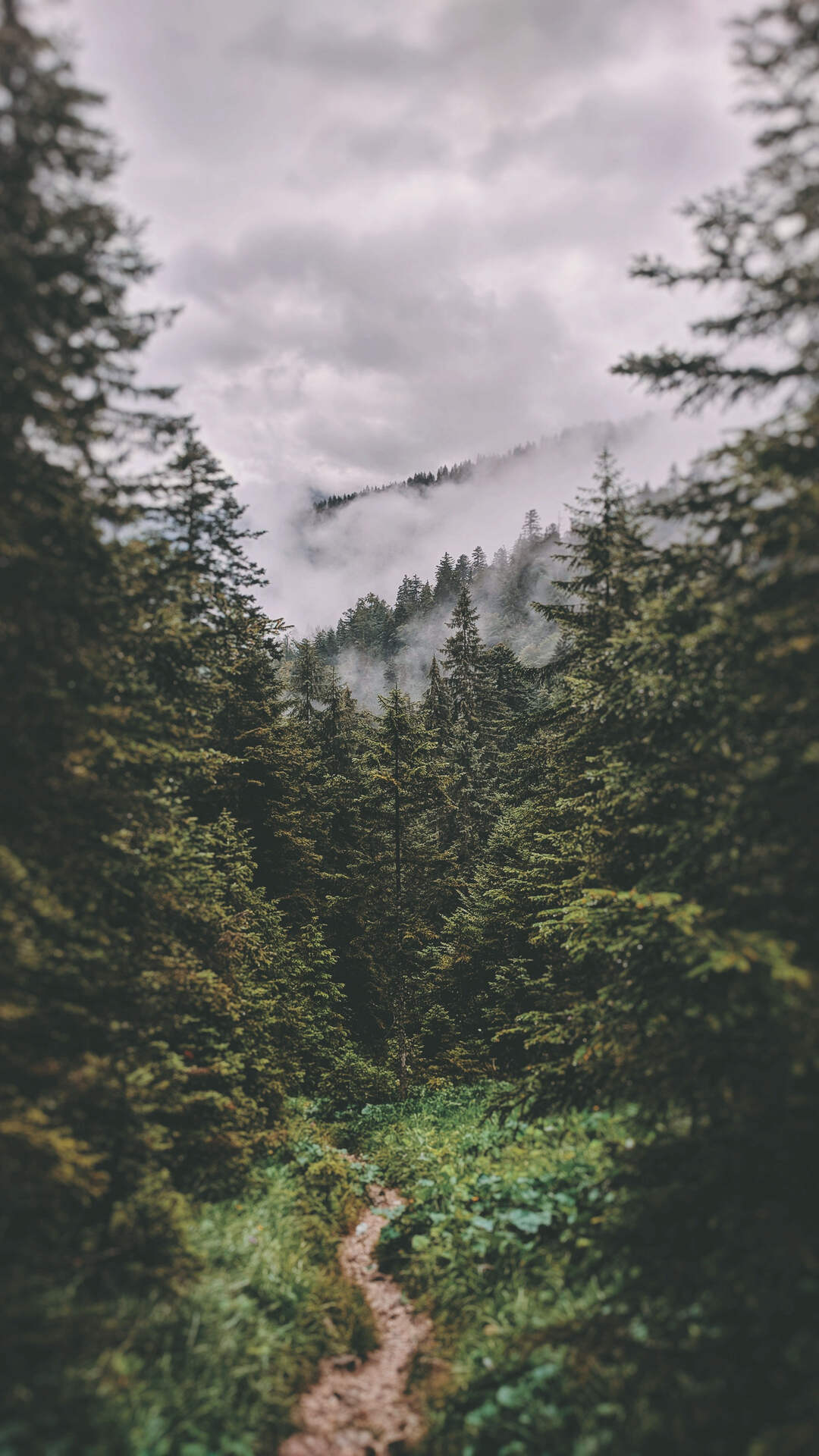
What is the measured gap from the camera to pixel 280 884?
1789cm

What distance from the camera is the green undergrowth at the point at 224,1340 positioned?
3.93 m

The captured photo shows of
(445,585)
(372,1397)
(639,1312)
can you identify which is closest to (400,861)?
(372,1397)

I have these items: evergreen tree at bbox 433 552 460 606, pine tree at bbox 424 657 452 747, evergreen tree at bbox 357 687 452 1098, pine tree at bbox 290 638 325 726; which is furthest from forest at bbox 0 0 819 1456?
evergreen tree at bbox 433 552 460 606

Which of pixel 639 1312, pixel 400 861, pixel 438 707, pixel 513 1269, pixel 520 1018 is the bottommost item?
pixel 513 1269

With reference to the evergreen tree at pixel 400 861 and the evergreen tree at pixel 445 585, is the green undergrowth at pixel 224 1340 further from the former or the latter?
the evergreen tree at pixel 445 585

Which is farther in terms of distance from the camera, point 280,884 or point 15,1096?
point 280,884

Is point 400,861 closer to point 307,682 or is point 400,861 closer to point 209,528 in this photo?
point 209,528

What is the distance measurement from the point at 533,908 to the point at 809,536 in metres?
14.5

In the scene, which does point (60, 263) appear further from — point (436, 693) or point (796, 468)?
point (436, 693)

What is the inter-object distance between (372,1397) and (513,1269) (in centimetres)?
176

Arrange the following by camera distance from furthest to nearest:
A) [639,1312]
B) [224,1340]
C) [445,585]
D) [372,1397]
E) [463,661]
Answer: [445,585] < [463,661] < [372,1397] < [224,1340] < [639,1312]

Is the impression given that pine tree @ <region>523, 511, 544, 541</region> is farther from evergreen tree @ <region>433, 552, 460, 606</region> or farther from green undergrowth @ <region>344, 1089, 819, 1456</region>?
green undergrowth @ <region>344, 1089, 819, 1456</region>

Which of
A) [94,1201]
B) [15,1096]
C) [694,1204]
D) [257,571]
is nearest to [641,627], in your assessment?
[694,1204]

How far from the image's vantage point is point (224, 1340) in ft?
16.6
